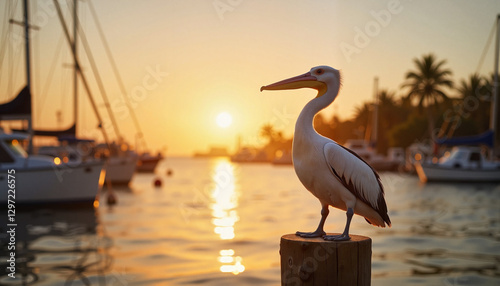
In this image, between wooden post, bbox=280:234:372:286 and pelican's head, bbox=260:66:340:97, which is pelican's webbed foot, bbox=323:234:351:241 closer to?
wooden post, bbox=280:234:372:286

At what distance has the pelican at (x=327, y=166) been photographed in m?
4.17

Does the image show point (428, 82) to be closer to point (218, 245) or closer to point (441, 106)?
point (441, 106)

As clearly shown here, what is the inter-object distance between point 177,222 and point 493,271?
10.3 meters

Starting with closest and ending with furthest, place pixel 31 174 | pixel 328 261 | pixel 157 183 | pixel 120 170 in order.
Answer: pixel 328 261, pixel 31 174, pixel 157 183, pixel 120 170

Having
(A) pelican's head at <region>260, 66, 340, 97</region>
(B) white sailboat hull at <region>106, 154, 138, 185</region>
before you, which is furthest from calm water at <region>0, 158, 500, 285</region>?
(B) white sailboat hull at <region>106, 154, 138, 185</region>

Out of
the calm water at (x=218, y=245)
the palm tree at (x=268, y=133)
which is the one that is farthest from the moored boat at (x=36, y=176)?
the palm tree at (x=268, y=133)

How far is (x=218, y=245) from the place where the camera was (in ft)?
40.8

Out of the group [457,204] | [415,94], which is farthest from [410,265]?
[415,94]

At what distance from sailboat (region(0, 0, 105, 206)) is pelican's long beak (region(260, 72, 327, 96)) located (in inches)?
598

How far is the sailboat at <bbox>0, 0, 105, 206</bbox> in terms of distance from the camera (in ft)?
58.2

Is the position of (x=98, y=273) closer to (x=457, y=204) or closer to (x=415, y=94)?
(x=457, y=204)

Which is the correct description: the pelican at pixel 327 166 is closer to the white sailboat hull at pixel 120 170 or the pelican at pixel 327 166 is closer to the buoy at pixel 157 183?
the buoy at pixel 157 183

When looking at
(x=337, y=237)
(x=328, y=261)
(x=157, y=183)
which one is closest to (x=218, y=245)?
(x=337, y=237)

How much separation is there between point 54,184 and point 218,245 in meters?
9.26
